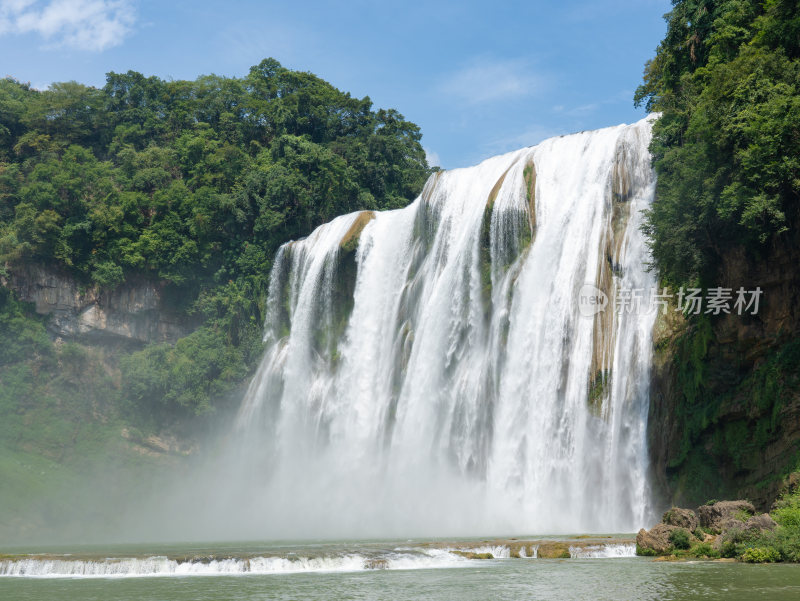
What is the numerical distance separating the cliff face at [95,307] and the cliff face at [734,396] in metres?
33.9

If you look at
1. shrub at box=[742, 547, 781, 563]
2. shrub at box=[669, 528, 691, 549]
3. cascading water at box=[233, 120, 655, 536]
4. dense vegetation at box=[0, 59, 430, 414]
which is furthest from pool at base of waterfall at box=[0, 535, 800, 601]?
dense vegetation at box=[0, 59, 430, 414]

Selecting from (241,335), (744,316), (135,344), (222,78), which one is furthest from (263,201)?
(744,316)

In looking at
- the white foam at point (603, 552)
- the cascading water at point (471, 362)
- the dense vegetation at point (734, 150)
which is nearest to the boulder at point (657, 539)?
the white foam at point (603, 552)

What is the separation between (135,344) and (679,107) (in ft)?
116

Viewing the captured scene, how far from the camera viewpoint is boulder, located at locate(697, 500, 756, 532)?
56.1 ft

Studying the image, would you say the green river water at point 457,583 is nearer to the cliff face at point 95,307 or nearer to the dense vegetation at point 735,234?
the dense vegetation at point 735,234

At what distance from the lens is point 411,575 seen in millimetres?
15922

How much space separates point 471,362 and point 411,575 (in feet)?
51.2

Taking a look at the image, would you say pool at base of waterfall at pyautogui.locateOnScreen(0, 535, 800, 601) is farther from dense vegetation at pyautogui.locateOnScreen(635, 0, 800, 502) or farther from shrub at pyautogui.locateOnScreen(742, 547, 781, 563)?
dense vegetation at pyautogui.locateOnScreen(635, 0, 800, 502)

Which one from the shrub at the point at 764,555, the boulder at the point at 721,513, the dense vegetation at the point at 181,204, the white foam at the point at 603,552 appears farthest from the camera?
the dense vegetation at the point at 181,204

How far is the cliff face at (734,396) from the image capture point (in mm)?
20266

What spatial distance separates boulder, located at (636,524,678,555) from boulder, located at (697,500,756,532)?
877 millimetres

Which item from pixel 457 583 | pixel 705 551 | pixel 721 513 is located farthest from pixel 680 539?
pixel 457 583

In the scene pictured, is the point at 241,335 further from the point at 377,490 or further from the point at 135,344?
the point at 377,490
